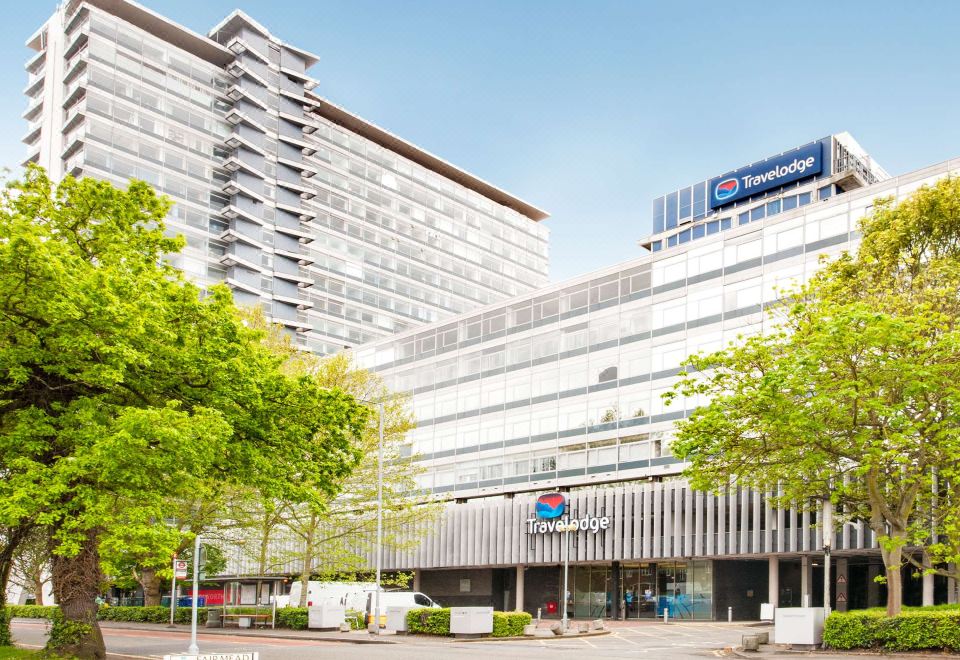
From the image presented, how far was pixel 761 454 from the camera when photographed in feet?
104

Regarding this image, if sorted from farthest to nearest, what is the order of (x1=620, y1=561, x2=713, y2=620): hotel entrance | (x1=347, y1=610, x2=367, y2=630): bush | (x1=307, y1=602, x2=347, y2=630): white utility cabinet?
(x1=620, y1=561, x2=713, y2=620): hotel entrance
(x1=347, y1=610, x2=367, y2=630): bush
(x1=307, y1=602, x2=347, y2=630): white utility cabinet

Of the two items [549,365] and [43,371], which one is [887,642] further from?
[549,365]

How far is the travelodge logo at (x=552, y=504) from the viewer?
194 feet

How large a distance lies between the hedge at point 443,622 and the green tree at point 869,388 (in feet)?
33.8

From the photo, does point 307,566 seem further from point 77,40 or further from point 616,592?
point 77,40

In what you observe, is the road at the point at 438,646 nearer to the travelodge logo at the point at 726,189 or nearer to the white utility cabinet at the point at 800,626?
the white utility cabinet at the point at 800,626

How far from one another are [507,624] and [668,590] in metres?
22.1

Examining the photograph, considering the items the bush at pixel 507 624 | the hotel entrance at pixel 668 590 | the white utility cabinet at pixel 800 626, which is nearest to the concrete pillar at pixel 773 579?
the hotel entrance at pixel 668 590

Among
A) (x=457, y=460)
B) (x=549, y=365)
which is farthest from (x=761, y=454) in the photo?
(x=457, y=460)

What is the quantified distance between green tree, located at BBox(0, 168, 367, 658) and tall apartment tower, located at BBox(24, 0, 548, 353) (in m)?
72.0

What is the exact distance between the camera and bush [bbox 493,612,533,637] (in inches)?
1551

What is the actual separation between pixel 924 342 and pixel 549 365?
37763 mm

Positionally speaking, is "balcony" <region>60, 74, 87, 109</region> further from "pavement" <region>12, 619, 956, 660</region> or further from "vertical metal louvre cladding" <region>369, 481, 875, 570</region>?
"pavement" <region>12, 619, 956, 660</region>

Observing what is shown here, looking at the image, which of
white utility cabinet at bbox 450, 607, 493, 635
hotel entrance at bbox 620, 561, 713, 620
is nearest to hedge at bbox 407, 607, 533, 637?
white utility cabinet at bbox 450, 607, 493, 635
